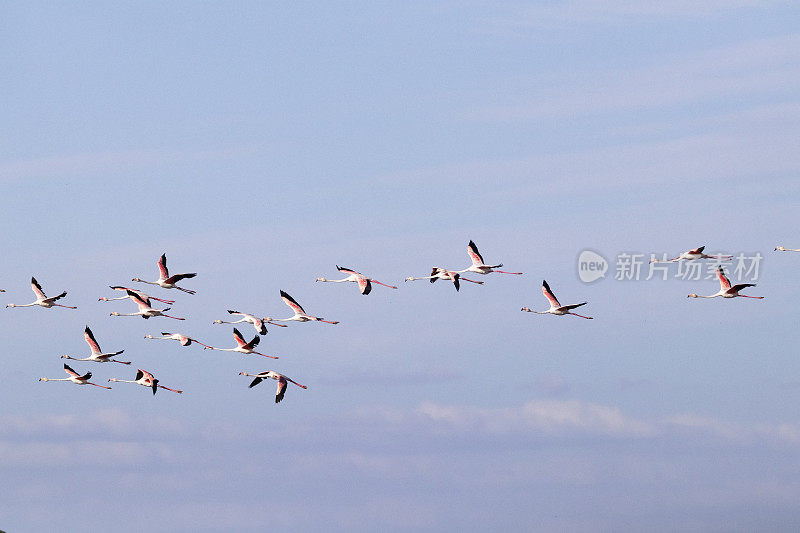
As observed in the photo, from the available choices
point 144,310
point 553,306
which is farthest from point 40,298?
point 553,306

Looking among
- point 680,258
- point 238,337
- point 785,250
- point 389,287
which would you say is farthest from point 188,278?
point 785,250

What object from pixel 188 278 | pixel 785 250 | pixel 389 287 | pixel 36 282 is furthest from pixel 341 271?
pixel 785 250

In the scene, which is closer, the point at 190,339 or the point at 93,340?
the point at 93,340

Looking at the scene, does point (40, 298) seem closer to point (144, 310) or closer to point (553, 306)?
point (144, 310)

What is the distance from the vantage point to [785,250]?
259 feet

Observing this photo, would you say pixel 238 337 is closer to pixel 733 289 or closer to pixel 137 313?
pixel 137 313

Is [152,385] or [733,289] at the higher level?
[733,289]

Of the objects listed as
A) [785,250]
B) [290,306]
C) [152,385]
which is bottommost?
[152,385]

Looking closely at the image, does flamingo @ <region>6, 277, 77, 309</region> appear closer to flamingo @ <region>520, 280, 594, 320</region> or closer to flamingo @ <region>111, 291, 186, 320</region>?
flamingo @ <region>111, 291, 186, 320</region>

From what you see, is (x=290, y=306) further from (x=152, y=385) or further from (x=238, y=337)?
(x=152, y=385)

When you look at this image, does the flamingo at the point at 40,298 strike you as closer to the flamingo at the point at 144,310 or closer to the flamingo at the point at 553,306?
the flamingo at the point at 144,310

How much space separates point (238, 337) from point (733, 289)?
27.7 m

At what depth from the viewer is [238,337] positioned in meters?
82.4

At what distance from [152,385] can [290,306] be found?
30.5 feet
